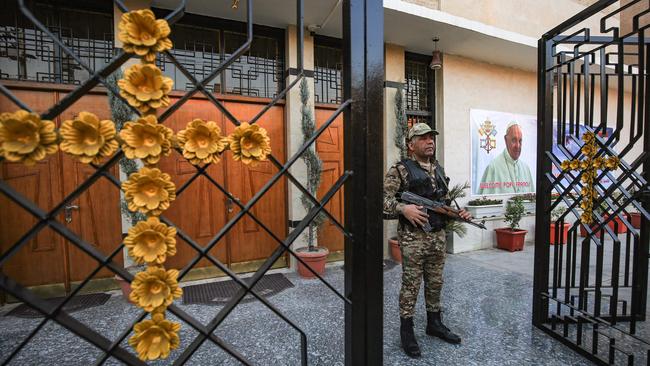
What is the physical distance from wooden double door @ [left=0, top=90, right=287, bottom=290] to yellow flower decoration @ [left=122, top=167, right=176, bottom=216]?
2.57m

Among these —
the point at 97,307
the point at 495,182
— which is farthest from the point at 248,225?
the point at 495,182

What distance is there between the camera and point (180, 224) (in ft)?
14.6

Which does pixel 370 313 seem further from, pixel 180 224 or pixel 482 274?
pixel 482 274

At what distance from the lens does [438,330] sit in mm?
2844

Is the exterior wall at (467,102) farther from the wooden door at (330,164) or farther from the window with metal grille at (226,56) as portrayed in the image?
the window with metal grille at (226,56)

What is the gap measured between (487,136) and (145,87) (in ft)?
22.1

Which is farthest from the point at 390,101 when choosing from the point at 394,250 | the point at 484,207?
the point at 484,207

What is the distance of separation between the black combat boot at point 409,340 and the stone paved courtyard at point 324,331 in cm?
6

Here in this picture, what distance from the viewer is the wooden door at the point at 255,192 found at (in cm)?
471

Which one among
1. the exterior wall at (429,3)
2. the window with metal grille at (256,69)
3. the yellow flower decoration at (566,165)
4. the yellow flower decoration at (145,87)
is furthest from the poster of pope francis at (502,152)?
the yellow flower decoration at (145,87)

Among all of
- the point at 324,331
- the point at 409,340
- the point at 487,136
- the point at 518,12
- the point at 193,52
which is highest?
the point at 518,12

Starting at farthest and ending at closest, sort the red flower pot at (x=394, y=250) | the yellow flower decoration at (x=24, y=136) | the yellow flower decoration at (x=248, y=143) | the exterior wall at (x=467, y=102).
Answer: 1. the exterior wall at (x=467, y=102)
2. the red flower pot at (x=394, y=250)
3. the yellow flower decoration at (x=248, y=143)
4. the yellow flower decoration at (x=24, y=136)

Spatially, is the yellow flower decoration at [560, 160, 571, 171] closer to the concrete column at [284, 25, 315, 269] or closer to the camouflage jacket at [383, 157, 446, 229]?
the camouflage jacket at [383, 157, 446, 229]

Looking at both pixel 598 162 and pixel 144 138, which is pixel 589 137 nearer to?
pixel 598 162
